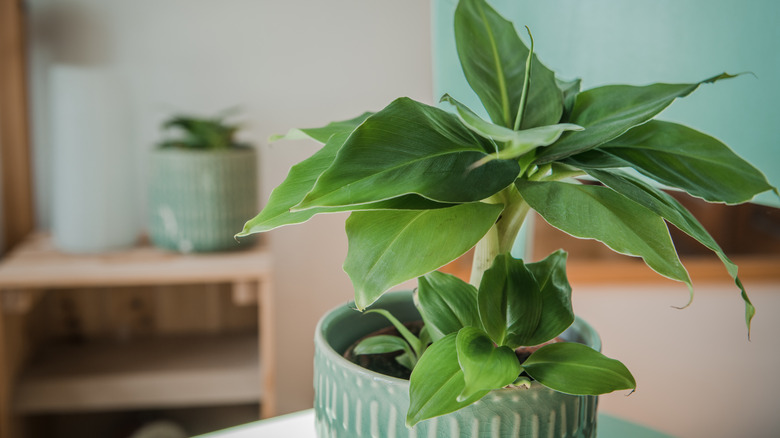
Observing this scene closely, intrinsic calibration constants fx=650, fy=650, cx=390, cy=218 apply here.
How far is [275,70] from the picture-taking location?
1749 mm

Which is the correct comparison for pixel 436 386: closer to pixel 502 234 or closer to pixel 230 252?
pixel 502 234

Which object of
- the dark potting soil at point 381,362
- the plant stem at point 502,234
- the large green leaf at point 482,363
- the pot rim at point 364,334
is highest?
the plant stem at point 502,234

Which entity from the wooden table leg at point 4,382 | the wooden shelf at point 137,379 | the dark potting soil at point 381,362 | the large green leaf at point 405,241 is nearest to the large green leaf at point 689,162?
the large green leaf at point 405,241

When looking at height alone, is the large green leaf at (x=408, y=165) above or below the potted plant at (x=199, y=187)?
above

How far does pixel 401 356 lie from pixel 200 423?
156 cm

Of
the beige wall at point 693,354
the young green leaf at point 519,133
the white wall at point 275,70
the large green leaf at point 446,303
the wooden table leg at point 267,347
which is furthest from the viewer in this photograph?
the beige wall at point 693,354

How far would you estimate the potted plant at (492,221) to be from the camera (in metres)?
0.33

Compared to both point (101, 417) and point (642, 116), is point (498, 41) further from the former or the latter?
point (101, 417)

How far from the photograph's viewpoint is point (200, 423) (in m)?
1.84

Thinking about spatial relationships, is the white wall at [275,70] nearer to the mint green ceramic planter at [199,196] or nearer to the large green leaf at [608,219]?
the mint green ceramic planter at [199,196]

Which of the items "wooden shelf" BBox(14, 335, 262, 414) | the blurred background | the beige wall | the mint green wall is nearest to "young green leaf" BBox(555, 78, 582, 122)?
the mint green wall

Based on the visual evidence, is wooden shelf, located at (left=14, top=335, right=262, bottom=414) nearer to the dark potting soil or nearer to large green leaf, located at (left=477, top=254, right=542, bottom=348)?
the dark potting soil

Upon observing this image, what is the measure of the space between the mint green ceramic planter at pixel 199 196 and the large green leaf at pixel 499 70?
1.02m

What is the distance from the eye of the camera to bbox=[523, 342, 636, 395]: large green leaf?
354mm
